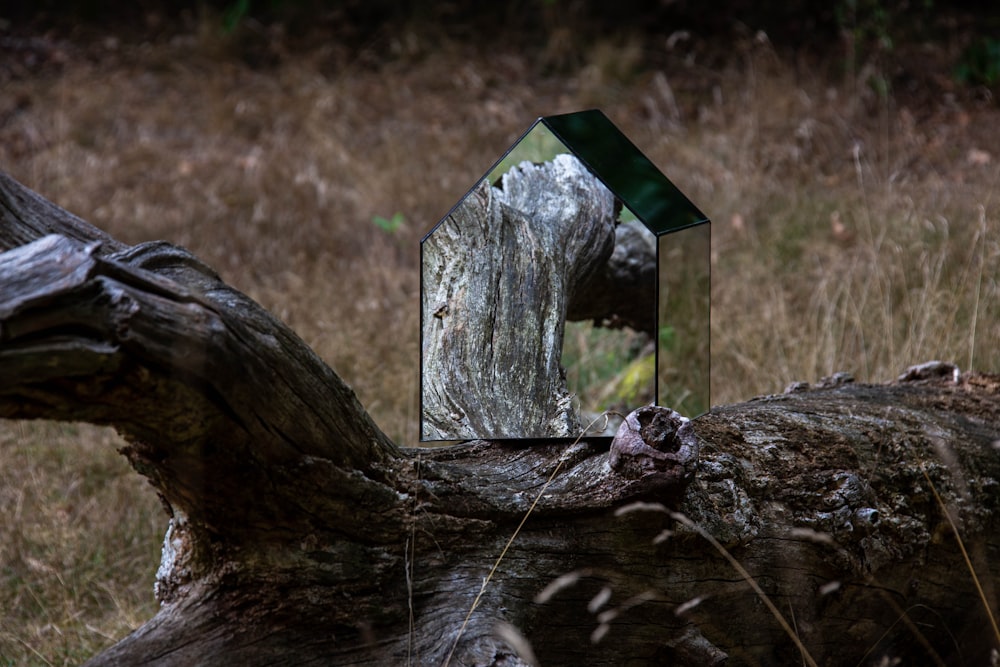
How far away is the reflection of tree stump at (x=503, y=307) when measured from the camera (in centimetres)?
211

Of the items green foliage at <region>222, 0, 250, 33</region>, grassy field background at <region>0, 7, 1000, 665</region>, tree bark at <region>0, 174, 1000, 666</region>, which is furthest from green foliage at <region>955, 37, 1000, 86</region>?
tree bark at <region>0, 174, 1000, 666</region>

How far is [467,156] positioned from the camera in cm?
729

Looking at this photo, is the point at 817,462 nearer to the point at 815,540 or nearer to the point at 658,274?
the point at 815,540

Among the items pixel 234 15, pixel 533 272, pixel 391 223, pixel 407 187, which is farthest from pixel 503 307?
pixel 234 15

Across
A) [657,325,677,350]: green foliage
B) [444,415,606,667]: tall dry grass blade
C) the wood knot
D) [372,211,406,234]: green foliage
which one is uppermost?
[372,211,406,234]: green foliage

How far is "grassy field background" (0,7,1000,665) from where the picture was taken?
3500mm

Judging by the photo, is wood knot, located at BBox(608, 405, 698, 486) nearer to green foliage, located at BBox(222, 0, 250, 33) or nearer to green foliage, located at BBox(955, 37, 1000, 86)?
green foliage, located at BBox(955, 37, 1000, 86)

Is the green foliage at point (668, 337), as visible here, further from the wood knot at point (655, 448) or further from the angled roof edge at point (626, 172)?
the wood knot at point (655, 448)

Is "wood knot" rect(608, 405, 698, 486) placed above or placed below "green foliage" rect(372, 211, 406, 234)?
below

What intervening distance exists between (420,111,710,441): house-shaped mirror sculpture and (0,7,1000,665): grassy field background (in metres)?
1.29

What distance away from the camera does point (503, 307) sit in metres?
2.18

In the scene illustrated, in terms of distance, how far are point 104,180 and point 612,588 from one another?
19.6 ft

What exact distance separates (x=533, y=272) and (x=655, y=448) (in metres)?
0.58

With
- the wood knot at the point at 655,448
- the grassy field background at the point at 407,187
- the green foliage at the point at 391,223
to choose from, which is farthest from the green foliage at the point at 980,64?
the wood knot at the point at 655,448
